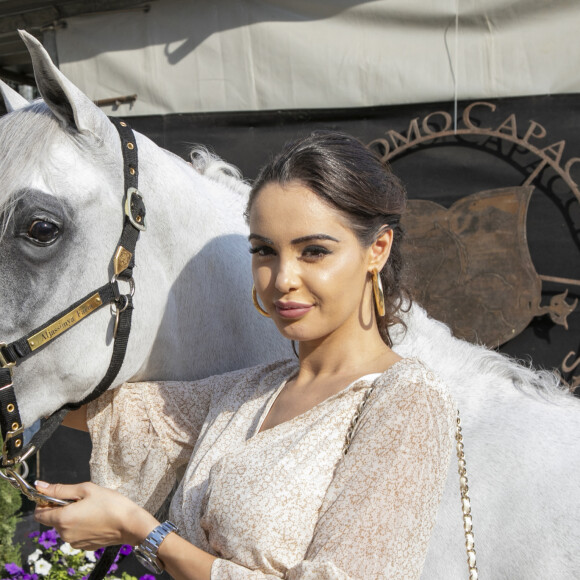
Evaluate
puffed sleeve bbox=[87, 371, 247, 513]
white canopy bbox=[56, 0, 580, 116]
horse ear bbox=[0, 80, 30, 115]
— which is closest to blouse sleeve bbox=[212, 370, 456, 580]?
puffed sleeve bbox=[87, 371, 247, 513]

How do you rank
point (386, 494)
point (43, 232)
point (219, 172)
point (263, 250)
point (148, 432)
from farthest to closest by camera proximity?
point (219, 172) → point (148, 432) → point (43, 232) → point (263, 250) → point (386, 494)

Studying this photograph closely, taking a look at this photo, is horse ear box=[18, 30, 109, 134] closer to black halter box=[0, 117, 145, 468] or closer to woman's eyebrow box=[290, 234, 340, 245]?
black halter box=[0, 117, 145, 468]

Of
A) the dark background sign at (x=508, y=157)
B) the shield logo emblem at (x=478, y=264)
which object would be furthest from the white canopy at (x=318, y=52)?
the shield logo emblem at (x=478, y=264)

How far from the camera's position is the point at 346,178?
1.05 m

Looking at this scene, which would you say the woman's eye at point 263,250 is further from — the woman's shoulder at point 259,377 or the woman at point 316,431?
the woman's shoulder at point 259,377

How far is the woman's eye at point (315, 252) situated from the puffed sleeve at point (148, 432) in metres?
0.40

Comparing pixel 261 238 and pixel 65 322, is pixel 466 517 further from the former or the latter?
pixel 65 322

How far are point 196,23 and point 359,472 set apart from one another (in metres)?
2.69

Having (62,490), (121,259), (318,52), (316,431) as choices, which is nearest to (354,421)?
(316,431)

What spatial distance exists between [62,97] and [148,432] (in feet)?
2.39

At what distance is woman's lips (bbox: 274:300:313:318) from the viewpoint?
41.4 inches

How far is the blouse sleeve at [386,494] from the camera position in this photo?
84 centimetres

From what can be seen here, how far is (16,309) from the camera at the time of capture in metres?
1.21

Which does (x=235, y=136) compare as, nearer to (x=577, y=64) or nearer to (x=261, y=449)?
(x=577, y=64)
